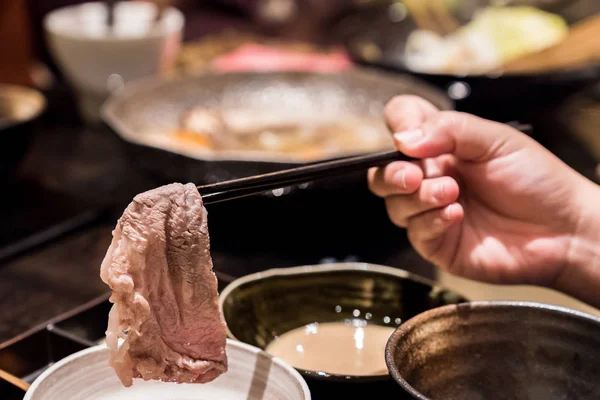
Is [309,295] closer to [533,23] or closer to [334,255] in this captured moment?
[334,255]

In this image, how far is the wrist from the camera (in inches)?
43.0

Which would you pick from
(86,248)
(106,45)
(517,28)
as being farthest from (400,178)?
(517,28)

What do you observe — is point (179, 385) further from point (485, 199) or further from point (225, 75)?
point (225, 75)

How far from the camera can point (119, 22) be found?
6.91ft

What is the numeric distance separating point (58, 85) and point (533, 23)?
5.11 feet

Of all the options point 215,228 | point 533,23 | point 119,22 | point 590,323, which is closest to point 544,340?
point 590,323

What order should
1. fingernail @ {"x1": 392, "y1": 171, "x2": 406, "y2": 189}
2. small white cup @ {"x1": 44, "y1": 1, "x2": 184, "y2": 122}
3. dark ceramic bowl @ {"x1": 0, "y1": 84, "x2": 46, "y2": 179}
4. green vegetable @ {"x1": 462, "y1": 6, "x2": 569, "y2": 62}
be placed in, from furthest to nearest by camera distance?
1. green vegetable @ {"x1": 462, "y1": 6, "x2": 569, "y2": 62}
2. small white cup @ {"x1": 44, "y1": 1, "x2": 184, "y2": 122}
3. dark ceramic bowl @ {"x1": 0, "y1": 84, "x2": 46, "y2": 179}
4. fingernail @ {"x1": 392, "y1": 171, "x2": 406, "y2": 189}

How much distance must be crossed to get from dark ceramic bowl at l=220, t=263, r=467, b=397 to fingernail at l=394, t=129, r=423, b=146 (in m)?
0.18

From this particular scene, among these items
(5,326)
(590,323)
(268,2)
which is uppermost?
(590,323)

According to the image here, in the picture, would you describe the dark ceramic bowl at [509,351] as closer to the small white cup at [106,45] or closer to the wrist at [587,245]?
the wrist at [587,245]

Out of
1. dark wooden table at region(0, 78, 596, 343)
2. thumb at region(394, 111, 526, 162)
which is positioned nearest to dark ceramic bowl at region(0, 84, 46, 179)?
dark wooden table at region(0, 78, 596, 343)

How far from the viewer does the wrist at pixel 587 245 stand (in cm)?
109

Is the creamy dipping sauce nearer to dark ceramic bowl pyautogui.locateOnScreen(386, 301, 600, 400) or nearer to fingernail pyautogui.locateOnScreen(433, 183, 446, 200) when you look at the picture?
dark ceramic bowl pyautogui.locateOnScreen(386, 301, 600, 400)

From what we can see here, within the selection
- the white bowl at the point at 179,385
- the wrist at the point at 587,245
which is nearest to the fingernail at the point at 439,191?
the wrist at the point at 587,245
